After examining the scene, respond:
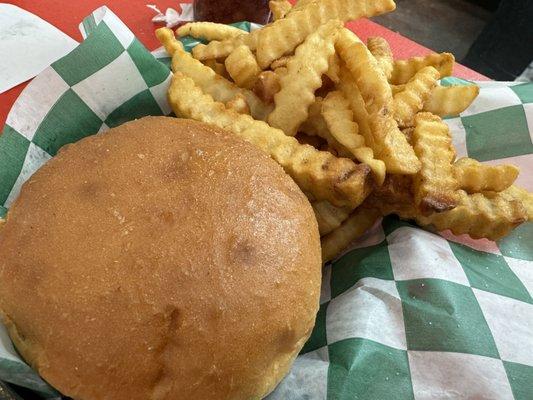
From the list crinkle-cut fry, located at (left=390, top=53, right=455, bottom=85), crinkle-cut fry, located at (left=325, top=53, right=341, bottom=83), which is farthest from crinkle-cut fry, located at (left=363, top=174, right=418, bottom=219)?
crinkle-cut fry, located at (left=390, top=53, right=455, bottom=85)

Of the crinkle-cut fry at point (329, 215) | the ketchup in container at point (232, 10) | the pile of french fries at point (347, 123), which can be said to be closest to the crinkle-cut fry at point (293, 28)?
the pile of french fries at point (347, 123)

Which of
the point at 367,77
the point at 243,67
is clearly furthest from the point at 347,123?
the point at 243,67

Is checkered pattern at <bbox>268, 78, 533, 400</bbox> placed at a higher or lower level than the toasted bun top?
lower

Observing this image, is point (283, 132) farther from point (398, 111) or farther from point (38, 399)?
point (38, 399)

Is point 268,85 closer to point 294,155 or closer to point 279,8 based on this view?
point 294,155

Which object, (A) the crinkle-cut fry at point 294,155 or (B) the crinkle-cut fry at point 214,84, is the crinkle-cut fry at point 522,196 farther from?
(B) the crinkle-cut fry at point 214,84

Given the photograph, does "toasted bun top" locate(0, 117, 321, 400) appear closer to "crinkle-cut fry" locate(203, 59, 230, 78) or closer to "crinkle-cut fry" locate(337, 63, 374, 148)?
"crinkle-cut fry" locate(337, 63, 374, 148)
